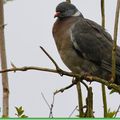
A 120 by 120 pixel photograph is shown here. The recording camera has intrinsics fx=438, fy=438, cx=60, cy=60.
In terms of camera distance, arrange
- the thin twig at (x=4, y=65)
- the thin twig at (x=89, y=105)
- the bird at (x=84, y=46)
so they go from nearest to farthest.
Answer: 1. the thin twig at (x=4, y=65)
2. the thin twig at (x=89, y=105)
3. the bird at (x=84, y=46)

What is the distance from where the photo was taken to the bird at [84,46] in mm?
4863

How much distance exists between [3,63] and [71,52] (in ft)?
9.13

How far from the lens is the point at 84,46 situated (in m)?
5.07

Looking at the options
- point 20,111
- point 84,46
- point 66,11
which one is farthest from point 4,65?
point 66,11

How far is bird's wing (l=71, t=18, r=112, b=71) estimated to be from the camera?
195 inches

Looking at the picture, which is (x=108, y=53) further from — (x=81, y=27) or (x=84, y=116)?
(x=84, y=116)

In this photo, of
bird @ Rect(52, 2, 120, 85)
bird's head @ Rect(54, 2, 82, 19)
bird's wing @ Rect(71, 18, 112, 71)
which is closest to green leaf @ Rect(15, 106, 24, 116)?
bird @ Rect(52, 2, 120, 85)

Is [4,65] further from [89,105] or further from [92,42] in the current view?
[92,42]

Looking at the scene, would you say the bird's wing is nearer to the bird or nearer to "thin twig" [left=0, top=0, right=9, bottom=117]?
the bird

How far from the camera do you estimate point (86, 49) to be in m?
5.04

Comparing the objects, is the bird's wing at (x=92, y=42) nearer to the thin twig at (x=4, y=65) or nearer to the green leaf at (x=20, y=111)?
the green leaf at (x=20, y=111)

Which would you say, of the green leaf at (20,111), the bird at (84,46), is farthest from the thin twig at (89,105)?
the bird at (84,46)

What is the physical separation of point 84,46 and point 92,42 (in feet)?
0.62

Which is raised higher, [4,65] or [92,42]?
[4,65]
